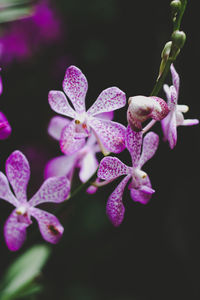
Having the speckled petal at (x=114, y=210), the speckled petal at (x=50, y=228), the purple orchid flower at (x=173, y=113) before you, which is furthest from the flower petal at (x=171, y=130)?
the speckled petal at (x=50, y=228)

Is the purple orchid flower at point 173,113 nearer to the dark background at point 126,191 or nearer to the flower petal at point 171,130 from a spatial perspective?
the flower petal at point 171,130

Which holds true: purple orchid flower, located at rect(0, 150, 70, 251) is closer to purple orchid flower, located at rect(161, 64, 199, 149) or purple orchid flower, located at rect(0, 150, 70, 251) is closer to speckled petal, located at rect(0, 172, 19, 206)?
speckled petal, located at rect(0, 172, 19, 206)

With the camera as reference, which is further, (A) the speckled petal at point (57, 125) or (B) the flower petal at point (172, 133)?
(A) the speckled petal at point (57, 125)

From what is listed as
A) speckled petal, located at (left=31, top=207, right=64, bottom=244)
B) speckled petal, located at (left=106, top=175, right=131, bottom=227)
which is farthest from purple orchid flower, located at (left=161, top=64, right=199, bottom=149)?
speckled petal, located at (left=31, top=207, right=64, bottom=244)

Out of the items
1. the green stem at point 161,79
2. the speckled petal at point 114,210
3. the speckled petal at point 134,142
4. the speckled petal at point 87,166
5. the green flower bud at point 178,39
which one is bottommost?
the speckled petal at point 87,166

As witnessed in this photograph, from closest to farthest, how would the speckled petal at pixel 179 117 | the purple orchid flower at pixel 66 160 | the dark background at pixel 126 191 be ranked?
the speckled petal at pixel 179 117 → the purple orchid flower at pixel 66 160 → the dark background at pixel 126 191

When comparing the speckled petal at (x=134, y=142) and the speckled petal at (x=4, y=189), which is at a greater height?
the speckled petal at (x=134, y=142)
